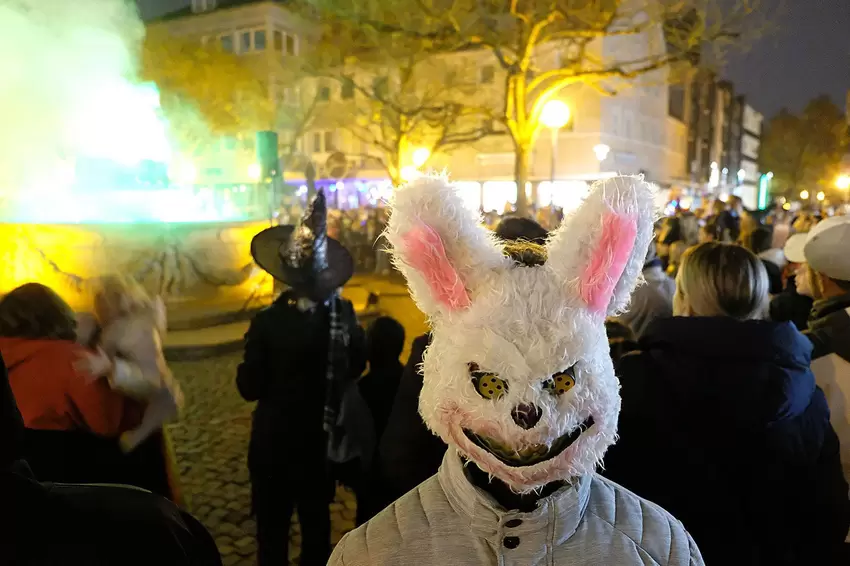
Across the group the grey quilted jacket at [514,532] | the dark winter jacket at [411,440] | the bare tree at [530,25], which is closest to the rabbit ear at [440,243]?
the grey quilted jacket at [514,532]

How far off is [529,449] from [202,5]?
5019 cm

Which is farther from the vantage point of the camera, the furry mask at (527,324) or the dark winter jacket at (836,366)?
the dark winter jacket at (836,366)

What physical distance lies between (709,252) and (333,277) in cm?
167

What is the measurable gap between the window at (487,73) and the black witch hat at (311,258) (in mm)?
29006

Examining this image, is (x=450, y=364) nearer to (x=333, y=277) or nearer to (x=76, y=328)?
(x=333, y=277)

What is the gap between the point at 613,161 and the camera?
2933cm

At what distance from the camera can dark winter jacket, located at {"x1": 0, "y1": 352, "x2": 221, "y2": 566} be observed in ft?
3.02

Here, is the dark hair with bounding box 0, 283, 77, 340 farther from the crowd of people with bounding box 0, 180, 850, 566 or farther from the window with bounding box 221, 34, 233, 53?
the window with bounding box 221, 34, 233, 53

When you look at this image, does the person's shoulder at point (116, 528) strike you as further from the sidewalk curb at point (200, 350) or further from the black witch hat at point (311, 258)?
the sidewalk curb at point (200, 350)

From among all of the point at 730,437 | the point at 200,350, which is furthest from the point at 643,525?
the point at 200,350

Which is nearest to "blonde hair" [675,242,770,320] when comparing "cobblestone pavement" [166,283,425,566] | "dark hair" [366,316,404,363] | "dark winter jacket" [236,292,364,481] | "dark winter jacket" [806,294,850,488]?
"dark winter jacket" [806,294,850,488]

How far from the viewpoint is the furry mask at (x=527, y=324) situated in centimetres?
120

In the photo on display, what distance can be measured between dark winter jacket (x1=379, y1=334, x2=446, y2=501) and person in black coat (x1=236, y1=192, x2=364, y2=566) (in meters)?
0.75

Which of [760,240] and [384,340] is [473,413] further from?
[760,240]
